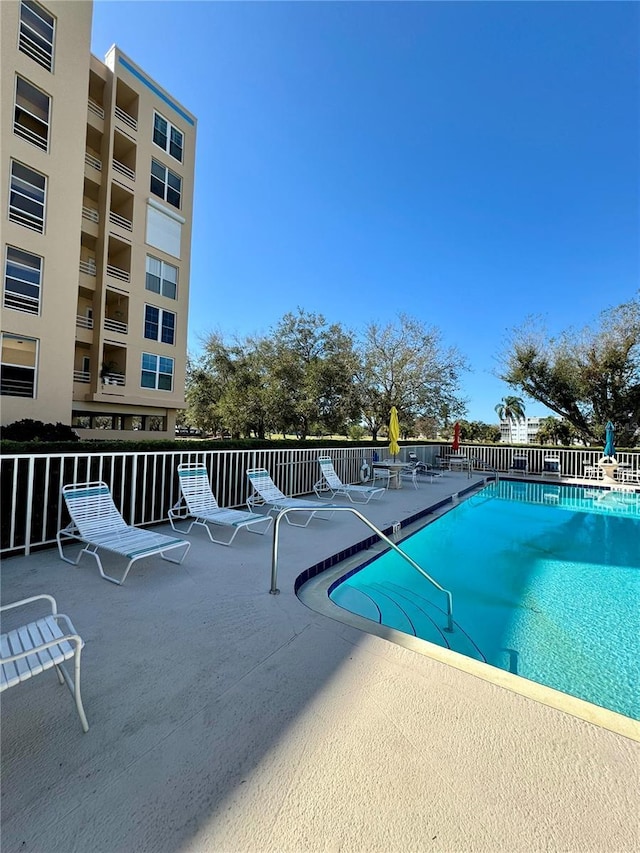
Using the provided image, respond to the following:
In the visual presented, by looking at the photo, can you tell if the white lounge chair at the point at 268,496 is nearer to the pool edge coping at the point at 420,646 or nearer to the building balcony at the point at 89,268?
the pool edge coping at the point at 420,646

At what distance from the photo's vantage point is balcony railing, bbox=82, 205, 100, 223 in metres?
15.6

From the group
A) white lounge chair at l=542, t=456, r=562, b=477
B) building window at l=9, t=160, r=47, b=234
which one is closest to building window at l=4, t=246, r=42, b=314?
building window at l=9, t=160, r=47, b=234

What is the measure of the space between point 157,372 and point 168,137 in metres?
10.8

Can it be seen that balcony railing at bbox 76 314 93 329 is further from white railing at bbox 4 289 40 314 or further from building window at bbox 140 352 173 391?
white railing at bbox 4 289 40 314

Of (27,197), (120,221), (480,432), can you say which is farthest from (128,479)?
(480,432)

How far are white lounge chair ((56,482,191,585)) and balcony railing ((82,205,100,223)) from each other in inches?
616

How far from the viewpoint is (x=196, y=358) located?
2475cm

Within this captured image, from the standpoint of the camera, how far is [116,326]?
16141 millimetres

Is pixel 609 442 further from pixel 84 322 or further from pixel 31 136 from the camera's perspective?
pixel 31 136

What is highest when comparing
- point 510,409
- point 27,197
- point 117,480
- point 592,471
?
point 27,197

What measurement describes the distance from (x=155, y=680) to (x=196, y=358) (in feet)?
79.5

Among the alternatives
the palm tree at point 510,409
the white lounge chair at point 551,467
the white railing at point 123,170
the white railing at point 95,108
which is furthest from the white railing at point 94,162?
the palm tree at point 510,409

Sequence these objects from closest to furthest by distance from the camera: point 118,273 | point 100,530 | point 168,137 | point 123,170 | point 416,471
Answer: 1. point 100,530
2. point 416,471
3. point 123,170
4. point 118,273
5. point 168,137

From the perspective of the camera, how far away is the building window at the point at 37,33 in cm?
1208
